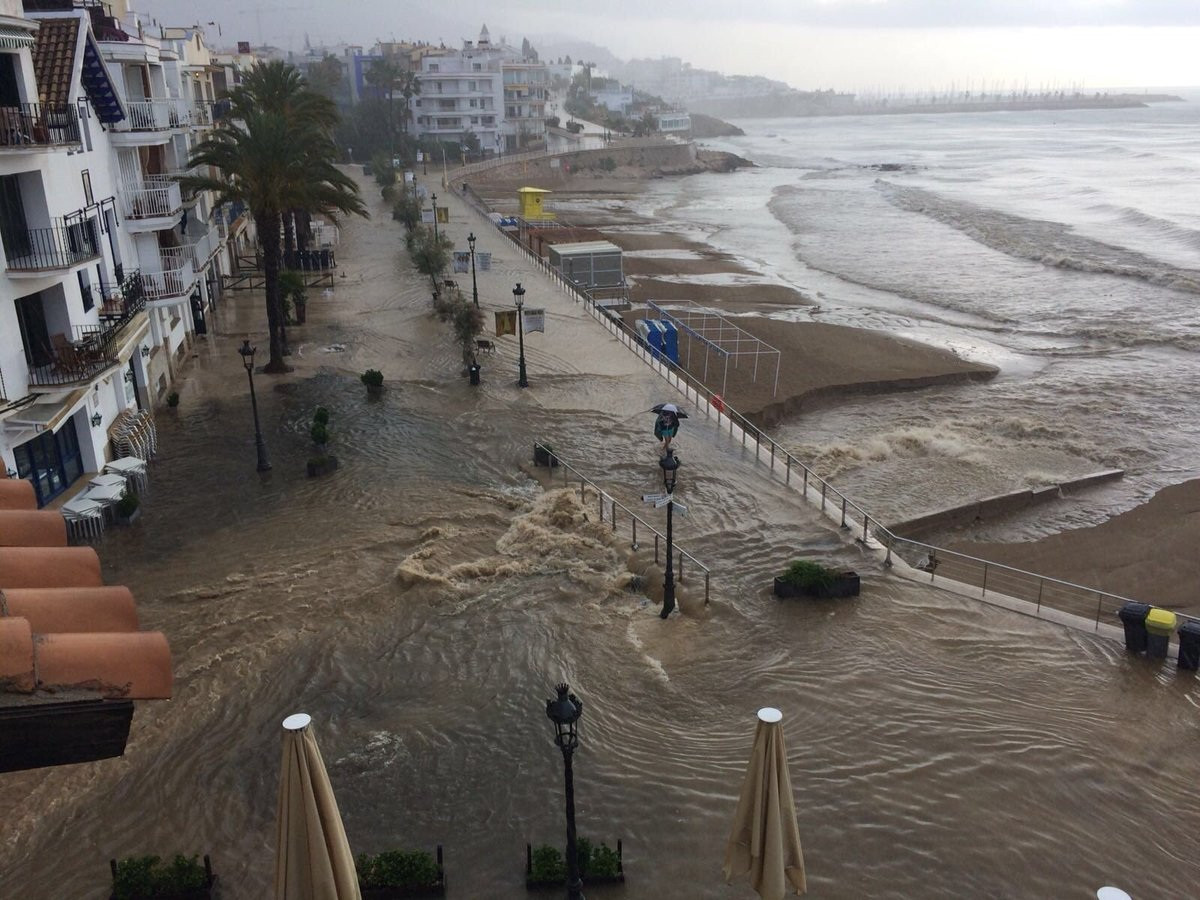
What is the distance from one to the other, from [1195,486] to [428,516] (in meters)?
19.2

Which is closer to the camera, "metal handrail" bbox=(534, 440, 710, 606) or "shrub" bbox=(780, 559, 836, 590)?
"shrub" bbox=(780, 559, 836, 590)

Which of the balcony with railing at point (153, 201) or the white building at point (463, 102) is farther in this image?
the white building at point (463, 102)

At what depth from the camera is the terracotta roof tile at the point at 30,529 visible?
22.6ft

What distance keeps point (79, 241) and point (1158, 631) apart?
21713 mm

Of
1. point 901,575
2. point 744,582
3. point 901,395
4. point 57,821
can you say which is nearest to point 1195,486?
point 901,395

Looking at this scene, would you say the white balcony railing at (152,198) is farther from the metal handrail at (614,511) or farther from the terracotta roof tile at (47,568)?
the terracotta roof tile at (47,568)

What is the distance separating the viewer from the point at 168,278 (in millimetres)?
25688

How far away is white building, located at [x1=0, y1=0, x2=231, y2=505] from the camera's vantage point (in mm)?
17422

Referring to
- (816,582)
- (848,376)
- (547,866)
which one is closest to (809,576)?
(816,582)

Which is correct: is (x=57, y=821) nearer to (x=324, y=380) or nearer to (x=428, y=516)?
(x=428, y=516)

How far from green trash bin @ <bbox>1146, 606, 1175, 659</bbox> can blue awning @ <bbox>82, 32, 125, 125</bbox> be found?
2485 cm

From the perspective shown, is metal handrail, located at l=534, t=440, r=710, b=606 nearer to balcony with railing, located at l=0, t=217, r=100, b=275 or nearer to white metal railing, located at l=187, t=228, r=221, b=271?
balcony with railing, located at l=0, t=217, r=100, b=275

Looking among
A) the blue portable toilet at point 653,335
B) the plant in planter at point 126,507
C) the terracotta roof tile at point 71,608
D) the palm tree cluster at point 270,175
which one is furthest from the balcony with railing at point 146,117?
the terracotta roof tile at point 71,608

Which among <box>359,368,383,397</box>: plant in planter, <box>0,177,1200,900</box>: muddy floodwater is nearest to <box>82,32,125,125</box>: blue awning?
<box>359,368,383,397</box>: plant in planter
